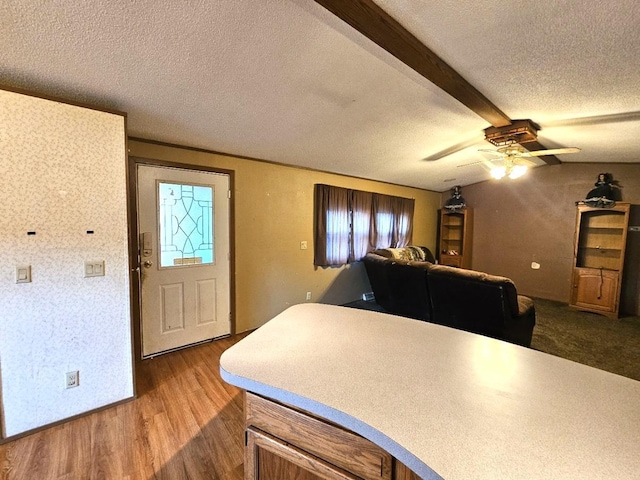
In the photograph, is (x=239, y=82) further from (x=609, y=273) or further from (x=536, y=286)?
(x=536, y=286)

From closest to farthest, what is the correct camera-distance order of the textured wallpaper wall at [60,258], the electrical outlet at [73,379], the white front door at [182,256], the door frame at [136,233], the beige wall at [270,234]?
the textured wallpaper wall at [60,258], the electrical outlet at [73,379], the door frame at [136,233], the white front door at [182,256], the beige wall at [270,234]

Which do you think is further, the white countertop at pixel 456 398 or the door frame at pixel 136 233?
the door frame at pixel 136 233

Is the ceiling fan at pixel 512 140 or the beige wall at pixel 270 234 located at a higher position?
the ceiling fan at pixel 512 140

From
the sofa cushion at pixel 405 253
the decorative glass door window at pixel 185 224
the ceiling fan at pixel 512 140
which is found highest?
the ceiling fan at pixel 512 140

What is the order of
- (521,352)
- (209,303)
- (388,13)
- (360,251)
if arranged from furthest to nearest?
(360,251)
(209,303)
(388,13)
(521,352)

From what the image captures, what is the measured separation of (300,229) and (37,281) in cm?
267

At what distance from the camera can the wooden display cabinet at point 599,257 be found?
4.32m

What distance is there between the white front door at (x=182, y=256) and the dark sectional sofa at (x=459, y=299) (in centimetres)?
221

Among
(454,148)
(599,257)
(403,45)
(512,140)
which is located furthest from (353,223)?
(599,257)

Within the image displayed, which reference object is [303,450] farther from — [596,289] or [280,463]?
[596,289]

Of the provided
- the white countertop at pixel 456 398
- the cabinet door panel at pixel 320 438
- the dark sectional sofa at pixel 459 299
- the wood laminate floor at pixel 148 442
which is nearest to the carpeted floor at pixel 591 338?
the dark sectional sofa at pixel 459 299

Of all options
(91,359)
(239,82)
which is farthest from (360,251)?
(91,359)

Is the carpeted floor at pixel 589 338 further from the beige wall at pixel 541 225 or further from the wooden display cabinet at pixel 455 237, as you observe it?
the wooden display cabinet at pixel 455 237

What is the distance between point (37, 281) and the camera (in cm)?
181
